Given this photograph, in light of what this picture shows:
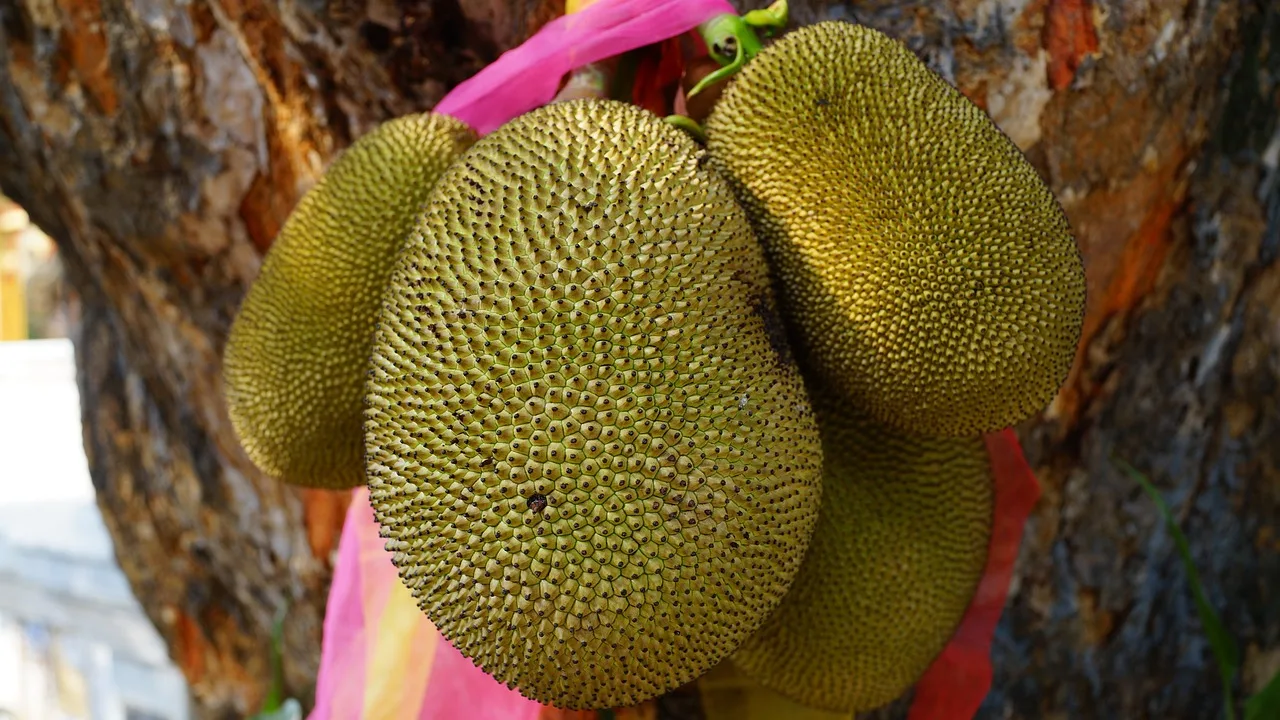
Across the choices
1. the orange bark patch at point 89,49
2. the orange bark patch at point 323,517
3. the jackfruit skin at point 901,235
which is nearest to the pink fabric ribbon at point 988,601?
the jackfruit skin at point 901,235

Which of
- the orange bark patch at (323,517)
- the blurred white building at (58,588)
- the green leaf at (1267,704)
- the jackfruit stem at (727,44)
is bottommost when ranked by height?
the blurred white building at (58,588)

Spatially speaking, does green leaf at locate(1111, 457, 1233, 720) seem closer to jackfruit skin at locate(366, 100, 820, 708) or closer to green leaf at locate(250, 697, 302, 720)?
jackfruit skin at locate(366, 100, 820, 708)

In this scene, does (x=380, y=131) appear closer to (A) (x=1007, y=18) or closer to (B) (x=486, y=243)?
(B) (x=486, y=243)

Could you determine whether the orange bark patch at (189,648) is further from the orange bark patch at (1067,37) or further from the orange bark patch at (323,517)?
the orange bark patch at (1067,37)

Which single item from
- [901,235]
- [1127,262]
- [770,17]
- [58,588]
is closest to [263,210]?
[770,17]

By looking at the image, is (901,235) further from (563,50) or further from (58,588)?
(58,588)

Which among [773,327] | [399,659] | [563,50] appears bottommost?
[399,659]
